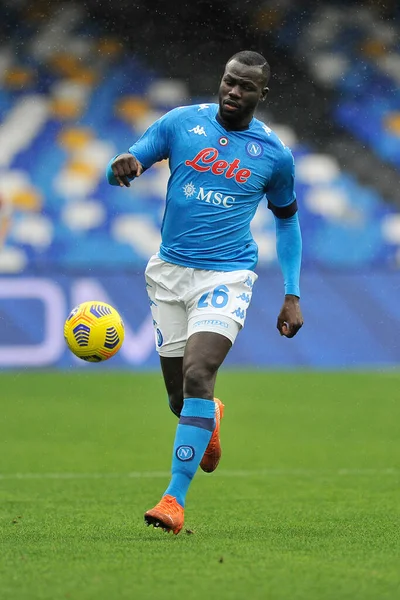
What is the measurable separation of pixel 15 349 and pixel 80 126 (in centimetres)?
509

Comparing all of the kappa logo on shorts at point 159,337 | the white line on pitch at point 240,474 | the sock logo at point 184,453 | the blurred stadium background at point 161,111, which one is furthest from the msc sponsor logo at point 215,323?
the blurred stadium background at point 161,111

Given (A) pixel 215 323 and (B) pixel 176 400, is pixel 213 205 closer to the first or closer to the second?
(A) pixel 215 323

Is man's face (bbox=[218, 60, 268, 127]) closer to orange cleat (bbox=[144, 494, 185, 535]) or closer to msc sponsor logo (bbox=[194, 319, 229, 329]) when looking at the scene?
msc sponsor logo (bbox=[194, 319, 229, 329])

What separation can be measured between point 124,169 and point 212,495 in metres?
2.33

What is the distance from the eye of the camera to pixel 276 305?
14898mm

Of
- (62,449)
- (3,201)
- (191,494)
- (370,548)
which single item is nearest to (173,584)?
(370,548)

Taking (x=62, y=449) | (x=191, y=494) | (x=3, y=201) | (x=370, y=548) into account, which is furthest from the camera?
(x=3, y=201)

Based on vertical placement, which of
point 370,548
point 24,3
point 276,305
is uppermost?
point 370,548

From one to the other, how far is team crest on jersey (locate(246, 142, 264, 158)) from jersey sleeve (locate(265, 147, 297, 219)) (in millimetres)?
113

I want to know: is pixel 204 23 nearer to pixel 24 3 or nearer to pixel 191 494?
pixel 24 3

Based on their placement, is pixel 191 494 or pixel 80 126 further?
pixel 80 126

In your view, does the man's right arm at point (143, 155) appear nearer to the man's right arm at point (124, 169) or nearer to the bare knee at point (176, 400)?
A: the man's right arm at point (124, 169)

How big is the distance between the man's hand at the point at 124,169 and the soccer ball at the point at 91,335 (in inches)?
35.8

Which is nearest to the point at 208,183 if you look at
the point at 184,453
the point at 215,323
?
the point at 215,323
